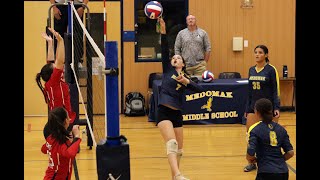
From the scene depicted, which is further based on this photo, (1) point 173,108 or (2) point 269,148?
(1) point 173,108

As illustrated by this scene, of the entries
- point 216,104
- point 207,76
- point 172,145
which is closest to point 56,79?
point 172,145

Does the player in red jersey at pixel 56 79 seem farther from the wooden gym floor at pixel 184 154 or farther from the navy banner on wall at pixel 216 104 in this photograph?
the navy banner on wall at pixel 216 104

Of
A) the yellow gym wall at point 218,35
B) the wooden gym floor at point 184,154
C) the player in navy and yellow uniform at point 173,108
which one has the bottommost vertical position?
the wooden gym floor at point 184,154

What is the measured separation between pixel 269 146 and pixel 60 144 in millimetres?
2482

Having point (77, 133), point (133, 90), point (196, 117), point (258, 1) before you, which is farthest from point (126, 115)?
point (77, 133)

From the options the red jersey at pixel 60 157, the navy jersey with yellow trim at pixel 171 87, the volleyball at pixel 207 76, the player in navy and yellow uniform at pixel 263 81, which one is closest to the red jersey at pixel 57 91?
the navy jersey with yellow trim at pixel 171 87

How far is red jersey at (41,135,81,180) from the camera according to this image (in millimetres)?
6523

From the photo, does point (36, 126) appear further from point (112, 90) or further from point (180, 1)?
point (112, 90)

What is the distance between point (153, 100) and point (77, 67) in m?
4.81

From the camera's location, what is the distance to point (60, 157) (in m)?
6.65

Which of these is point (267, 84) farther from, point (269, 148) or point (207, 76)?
point (207, 76)

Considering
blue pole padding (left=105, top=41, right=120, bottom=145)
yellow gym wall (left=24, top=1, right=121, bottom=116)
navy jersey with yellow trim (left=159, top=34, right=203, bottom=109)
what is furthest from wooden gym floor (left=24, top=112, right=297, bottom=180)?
blue pole padding (left=105, top=41, right=120, bottom=145)

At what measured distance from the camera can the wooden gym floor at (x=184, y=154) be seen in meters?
9.86

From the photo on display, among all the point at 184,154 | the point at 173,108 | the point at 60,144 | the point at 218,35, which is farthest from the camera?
the point at 218,35
